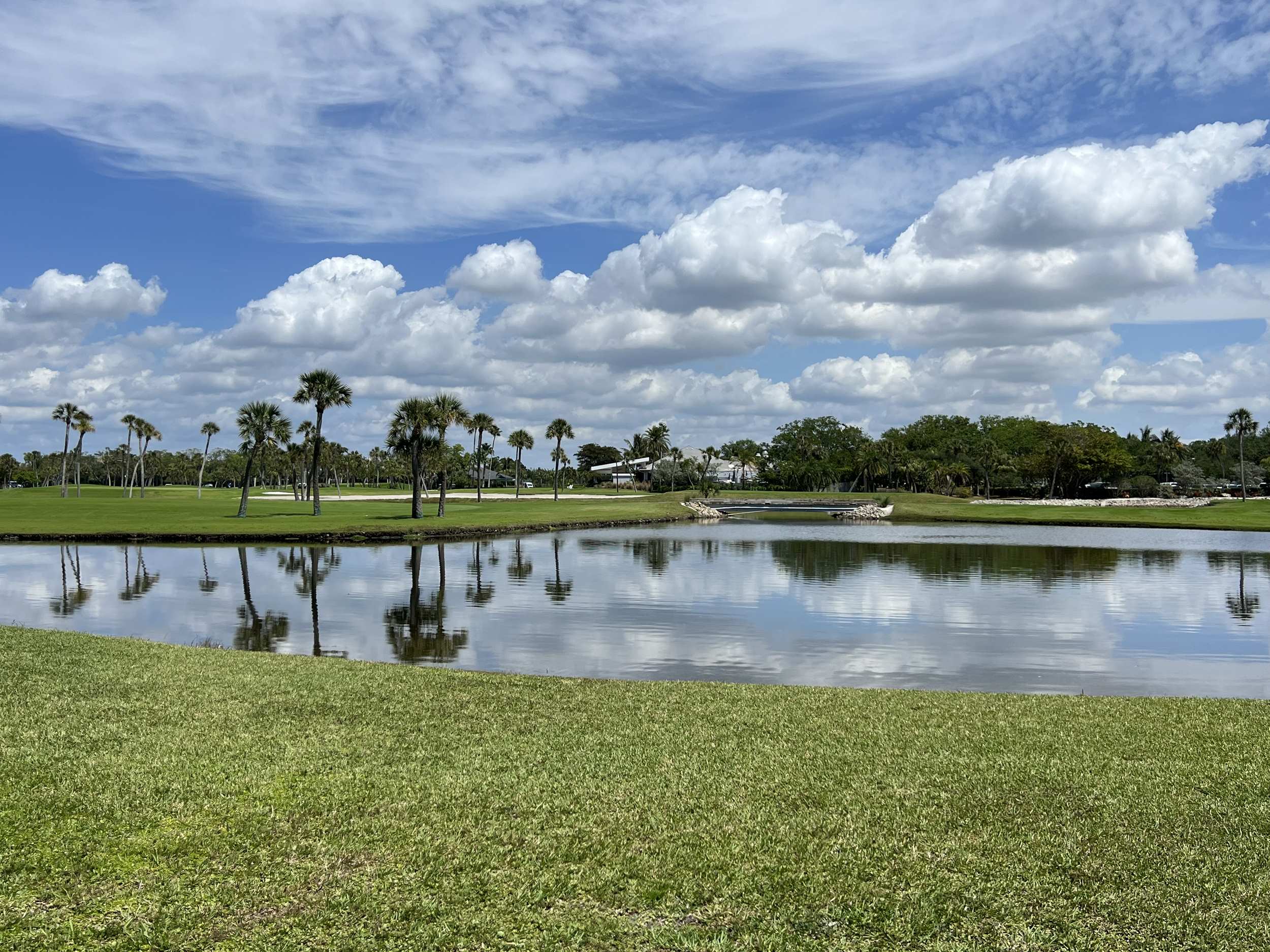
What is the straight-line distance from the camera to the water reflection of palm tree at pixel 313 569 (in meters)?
23.6

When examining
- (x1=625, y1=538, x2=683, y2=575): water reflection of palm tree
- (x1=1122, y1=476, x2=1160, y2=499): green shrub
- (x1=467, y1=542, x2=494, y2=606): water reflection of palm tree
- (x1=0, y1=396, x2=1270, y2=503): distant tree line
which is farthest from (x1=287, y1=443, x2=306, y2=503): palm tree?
(x1=1122, y1=476, x2=1160, y2=499): green shrub

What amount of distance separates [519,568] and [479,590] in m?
8.43

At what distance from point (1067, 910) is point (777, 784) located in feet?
9.79

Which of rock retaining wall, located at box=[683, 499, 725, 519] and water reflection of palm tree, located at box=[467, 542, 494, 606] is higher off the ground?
rock retaining wall, located at box=[683, 499, 725, 519]

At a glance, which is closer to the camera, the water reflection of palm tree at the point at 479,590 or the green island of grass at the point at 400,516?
the water reflection of palm tree at the point at 479,590

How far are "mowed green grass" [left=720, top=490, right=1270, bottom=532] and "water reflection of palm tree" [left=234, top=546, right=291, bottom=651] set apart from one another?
68.7 meters

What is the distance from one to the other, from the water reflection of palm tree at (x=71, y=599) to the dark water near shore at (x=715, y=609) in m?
0.14

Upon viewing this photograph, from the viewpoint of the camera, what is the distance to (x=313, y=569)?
37.7 meters

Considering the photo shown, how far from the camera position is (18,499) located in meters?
99.1

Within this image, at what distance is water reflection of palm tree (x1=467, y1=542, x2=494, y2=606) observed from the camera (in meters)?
28.4

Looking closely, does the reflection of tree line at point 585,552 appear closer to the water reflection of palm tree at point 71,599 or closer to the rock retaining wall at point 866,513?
the water reflection of palm tree at point 71,599

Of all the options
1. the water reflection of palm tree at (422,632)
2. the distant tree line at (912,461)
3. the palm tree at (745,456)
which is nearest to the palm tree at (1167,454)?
the distant tree line at (912,461)

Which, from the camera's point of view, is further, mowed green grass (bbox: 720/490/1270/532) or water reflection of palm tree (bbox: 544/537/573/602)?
mowed green grass (bbox: 720/490/1270/532)

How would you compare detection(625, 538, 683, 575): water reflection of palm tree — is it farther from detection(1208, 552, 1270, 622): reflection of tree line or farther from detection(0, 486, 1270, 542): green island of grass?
detection(1208, 552, 1270, 622): reflection of tree line
